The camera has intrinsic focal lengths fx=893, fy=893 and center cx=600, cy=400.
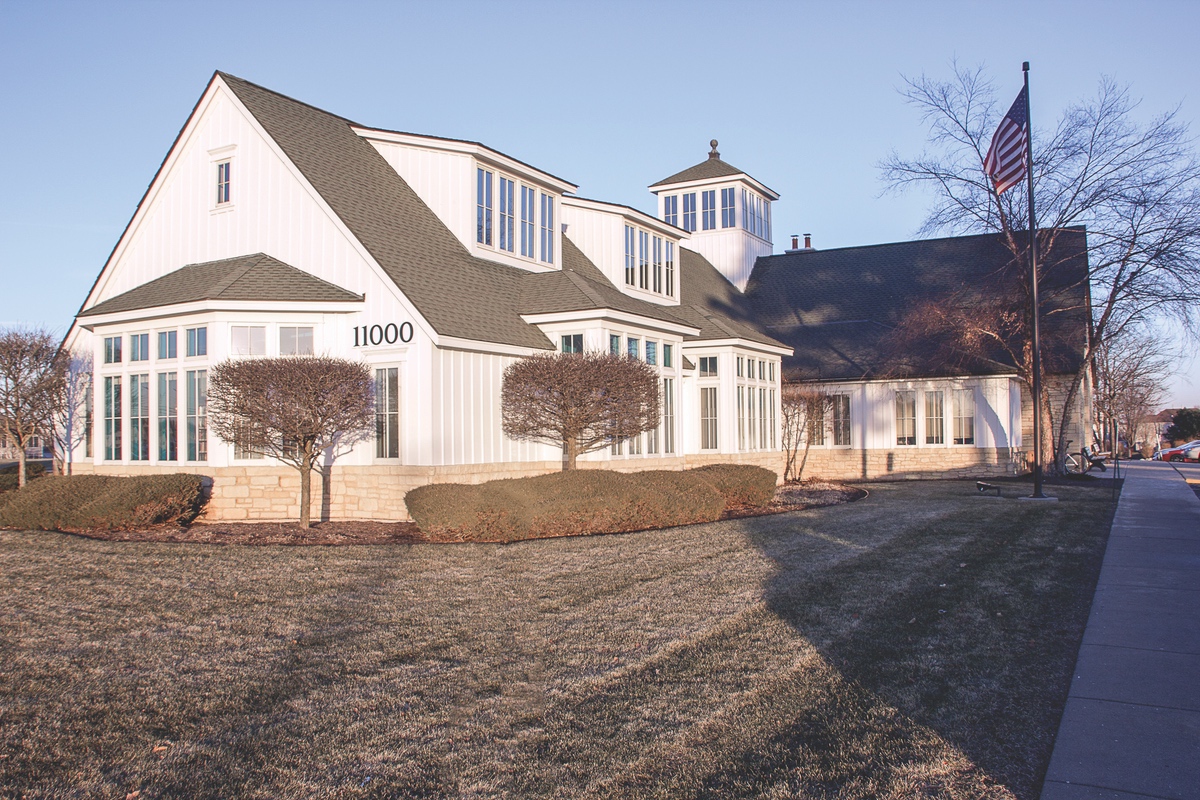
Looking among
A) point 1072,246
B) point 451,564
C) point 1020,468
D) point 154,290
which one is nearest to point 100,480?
point 154,290

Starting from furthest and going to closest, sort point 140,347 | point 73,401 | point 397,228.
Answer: point 73,401 → point 397,228 → point 140,347

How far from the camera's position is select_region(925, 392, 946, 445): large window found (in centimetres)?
2897

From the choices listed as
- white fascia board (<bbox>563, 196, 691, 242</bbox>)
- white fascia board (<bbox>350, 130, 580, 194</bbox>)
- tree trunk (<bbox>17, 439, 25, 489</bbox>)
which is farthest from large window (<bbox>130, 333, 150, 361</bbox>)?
white fascia board (<bbox>563, 196, 691, 242</bbox>)

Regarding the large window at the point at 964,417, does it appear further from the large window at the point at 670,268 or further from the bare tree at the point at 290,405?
the bare tree at the point at 290,405

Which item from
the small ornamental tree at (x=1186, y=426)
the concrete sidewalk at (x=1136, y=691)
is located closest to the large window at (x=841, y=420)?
the concrete sidewalk at (x=1136, y=691)

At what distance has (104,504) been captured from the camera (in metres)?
14.3

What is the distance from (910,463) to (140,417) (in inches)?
887

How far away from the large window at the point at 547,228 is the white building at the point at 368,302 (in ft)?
0.22

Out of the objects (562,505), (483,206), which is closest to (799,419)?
(483,206)

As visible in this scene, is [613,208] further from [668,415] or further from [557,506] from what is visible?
[557,506]

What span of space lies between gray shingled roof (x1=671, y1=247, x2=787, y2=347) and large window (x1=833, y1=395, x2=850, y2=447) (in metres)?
2.78

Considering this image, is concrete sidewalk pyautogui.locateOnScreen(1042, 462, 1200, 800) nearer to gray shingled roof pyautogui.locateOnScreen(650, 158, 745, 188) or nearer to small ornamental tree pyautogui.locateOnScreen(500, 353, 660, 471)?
small ornamental tree pyautogui.locateOnScreen(500, 353, 660, 471)

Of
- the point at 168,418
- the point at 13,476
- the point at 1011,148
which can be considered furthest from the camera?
the point at 13,476

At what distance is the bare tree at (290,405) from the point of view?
46.4 ft
